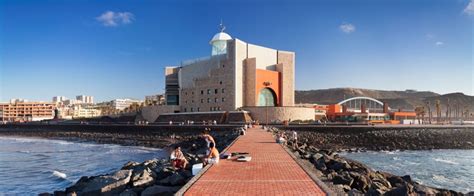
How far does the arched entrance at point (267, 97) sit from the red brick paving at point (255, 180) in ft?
159

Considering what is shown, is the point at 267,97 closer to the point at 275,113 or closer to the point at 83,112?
the point at 275,113

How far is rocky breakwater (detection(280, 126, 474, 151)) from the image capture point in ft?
127

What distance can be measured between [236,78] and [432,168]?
123ft

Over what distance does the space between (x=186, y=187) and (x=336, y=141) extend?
3295 cm

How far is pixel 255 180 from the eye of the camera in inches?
390

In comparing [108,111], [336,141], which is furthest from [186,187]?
[108,111]

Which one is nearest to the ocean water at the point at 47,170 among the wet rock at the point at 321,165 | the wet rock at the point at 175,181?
the wet rock at the point at 175,181

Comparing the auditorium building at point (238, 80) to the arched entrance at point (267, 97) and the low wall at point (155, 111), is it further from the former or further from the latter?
the low wall at point (155, 111)

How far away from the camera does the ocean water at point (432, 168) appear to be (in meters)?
20.1

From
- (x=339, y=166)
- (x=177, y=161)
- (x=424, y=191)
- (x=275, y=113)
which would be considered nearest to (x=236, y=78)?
(x=275, y=113)

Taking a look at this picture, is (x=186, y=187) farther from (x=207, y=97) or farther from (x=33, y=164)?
(x=207, y=97)

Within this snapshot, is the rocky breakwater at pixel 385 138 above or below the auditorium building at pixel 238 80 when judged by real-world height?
below

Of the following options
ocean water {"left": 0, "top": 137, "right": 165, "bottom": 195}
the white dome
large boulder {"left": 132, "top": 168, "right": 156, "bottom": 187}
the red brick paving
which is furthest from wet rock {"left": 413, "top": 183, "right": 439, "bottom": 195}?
the white dome

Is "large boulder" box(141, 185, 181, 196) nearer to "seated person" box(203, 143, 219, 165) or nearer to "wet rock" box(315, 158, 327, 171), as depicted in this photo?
"seated person" box(203, 143, 219, 165)
